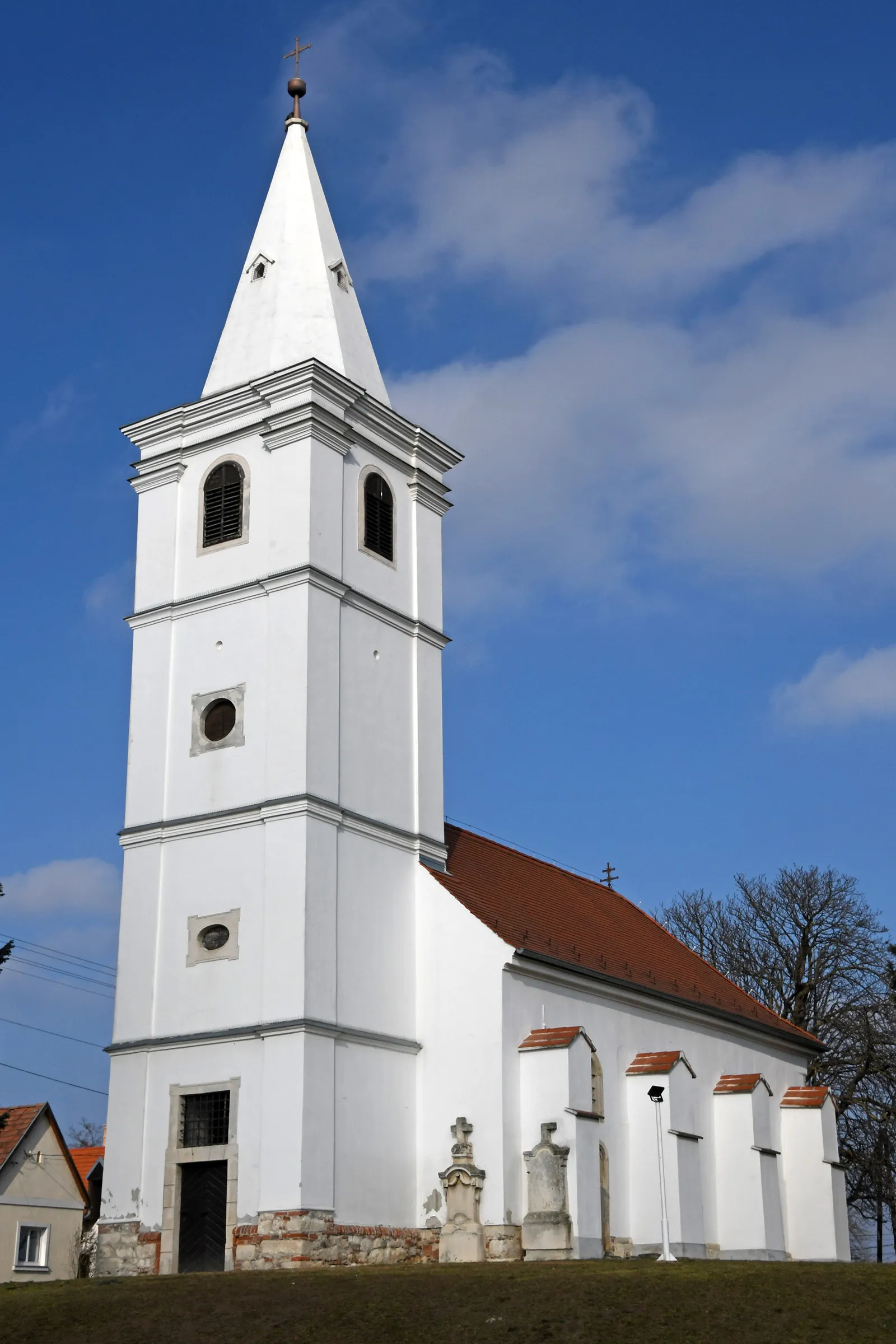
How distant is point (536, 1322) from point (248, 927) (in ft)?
33.2

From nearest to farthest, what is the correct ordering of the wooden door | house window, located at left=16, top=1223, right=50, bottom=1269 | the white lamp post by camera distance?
1. the white lamp post
2. the wooden door
3. house window, located at left=16, top=1223, right=50, bottom=1269

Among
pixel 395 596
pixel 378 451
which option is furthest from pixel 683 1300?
pixel 378 451

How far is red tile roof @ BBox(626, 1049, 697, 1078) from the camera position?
93.6 ft

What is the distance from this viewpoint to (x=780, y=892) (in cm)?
4600

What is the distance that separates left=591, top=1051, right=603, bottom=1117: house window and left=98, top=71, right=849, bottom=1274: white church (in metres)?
0.06

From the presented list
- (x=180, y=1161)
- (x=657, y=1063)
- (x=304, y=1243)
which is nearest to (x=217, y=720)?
(x=180, y=1161)

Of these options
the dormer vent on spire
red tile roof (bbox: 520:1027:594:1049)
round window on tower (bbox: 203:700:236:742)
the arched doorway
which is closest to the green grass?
red tile roof (bbox: 520:1027:594:1049)

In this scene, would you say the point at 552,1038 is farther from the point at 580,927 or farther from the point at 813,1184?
the point at 813,1184

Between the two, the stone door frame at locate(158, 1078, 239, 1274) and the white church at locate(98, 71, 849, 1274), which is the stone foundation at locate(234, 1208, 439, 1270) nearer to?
the white church at locate(98, 71, 849, 1274)

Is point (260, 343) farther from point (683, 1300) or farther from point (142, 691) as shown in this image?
point (683, 1300)

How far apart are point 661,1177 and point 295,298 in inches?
703

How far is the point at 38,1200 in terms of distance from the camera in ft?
106

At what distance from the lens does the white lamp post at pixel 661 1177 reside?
2327 centimetres

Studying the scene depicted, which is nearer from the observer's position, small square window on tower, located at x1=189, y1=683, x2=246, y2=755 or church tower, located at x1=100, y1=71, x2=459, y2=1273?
church tower, located at x1=100, y1=71, x2=459, y2=1273
